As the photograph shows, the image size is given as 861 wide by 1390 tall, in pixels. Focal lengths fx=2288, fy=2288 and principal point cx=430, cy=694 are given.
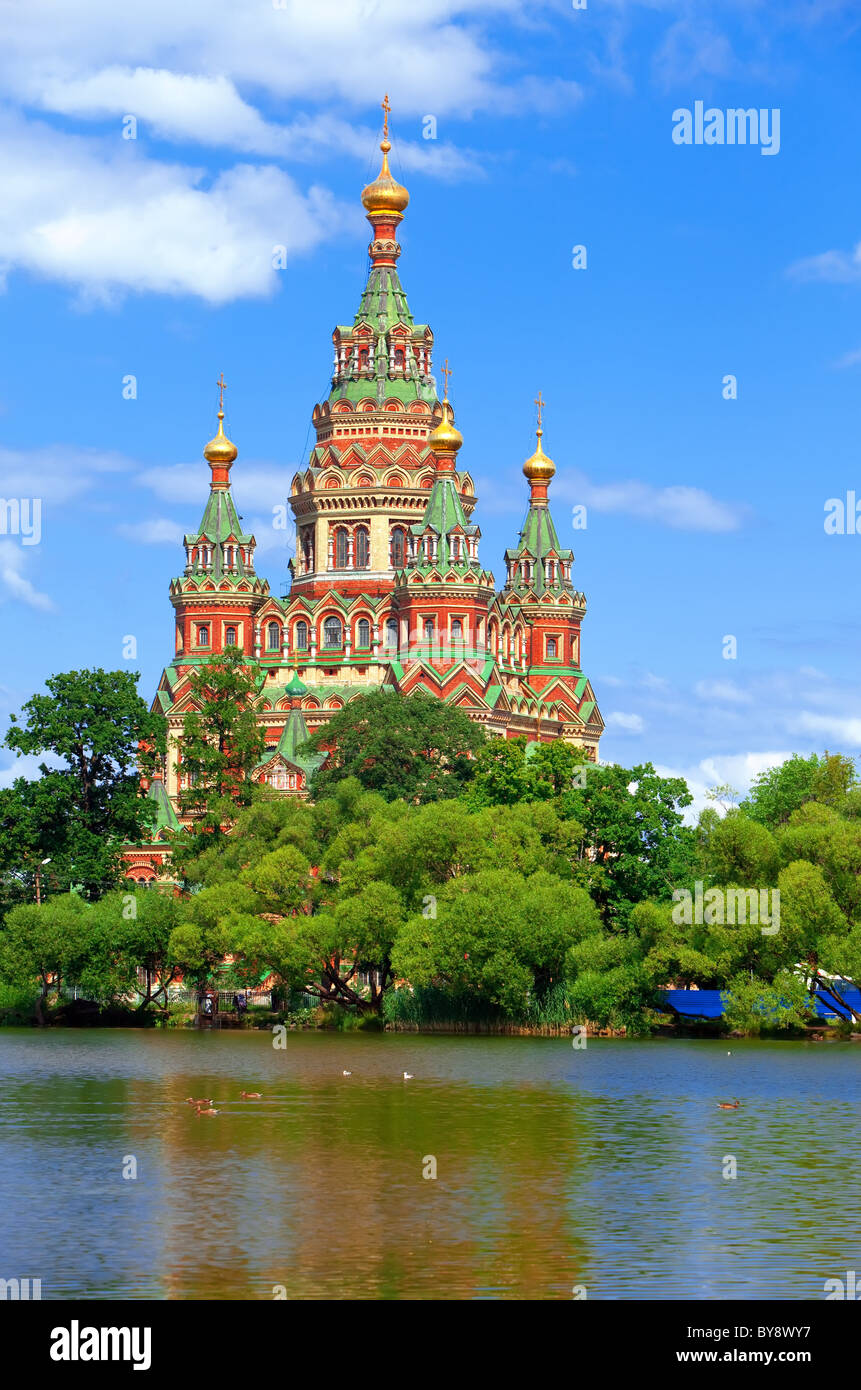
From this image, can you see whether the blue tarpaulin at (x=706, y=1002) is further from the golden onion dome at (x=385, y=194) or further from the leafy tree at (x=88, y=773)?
the golden onion dome at (x=385, y=194)

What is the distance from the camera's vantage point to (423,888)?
186ft

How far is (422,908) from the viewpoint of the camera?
56188 millimetres

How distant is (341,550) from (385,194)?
15158 mm

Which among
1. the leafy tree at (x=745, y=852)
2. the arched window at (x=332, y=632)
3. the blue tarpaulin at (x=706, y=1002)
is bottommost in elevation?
the blue tarpaulin at (x=706, y=1002)

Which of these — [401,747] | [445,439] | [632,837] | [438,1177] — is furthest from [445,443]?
[438,1177]

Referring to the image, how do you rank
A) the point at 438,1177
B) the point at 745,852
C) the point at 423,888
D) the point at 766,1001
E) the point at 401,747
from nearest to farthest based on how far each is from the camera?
1. the point at 438,1177
2. the point at 766,1001
3. the point at 745,852
4. the point at 423,888
5. the point at 401,747

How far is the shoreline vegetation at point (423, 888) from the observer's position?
168ft

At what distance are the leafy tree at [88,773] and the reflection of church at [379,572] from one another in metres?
20.9

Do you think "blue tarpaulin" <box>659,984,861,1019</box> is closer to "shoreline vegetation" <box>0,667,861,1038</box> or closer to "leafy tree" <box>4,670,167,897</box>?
"shoreline vegetation" <box>0,667,861,1038</box>

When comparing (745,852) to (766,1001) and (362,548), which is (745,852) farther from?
(362,548)

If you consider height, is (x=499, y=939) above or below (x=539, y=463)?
below

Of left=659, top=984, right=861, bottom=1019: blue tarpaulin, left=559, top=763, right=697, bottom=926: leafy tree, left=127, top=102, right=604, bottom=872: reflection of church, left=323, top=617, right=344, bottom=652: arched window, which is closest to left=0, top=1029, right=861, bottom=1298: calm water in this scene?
left=659, top=984, right=861, bottom=1019: blue tarpaulin

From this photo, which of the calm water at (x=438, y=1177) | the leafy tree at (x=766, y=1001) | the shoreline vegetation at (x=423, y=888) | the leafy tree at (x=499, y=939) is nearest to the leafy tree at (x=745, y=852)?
the shoreline vegetation at (x=423, y=888)
